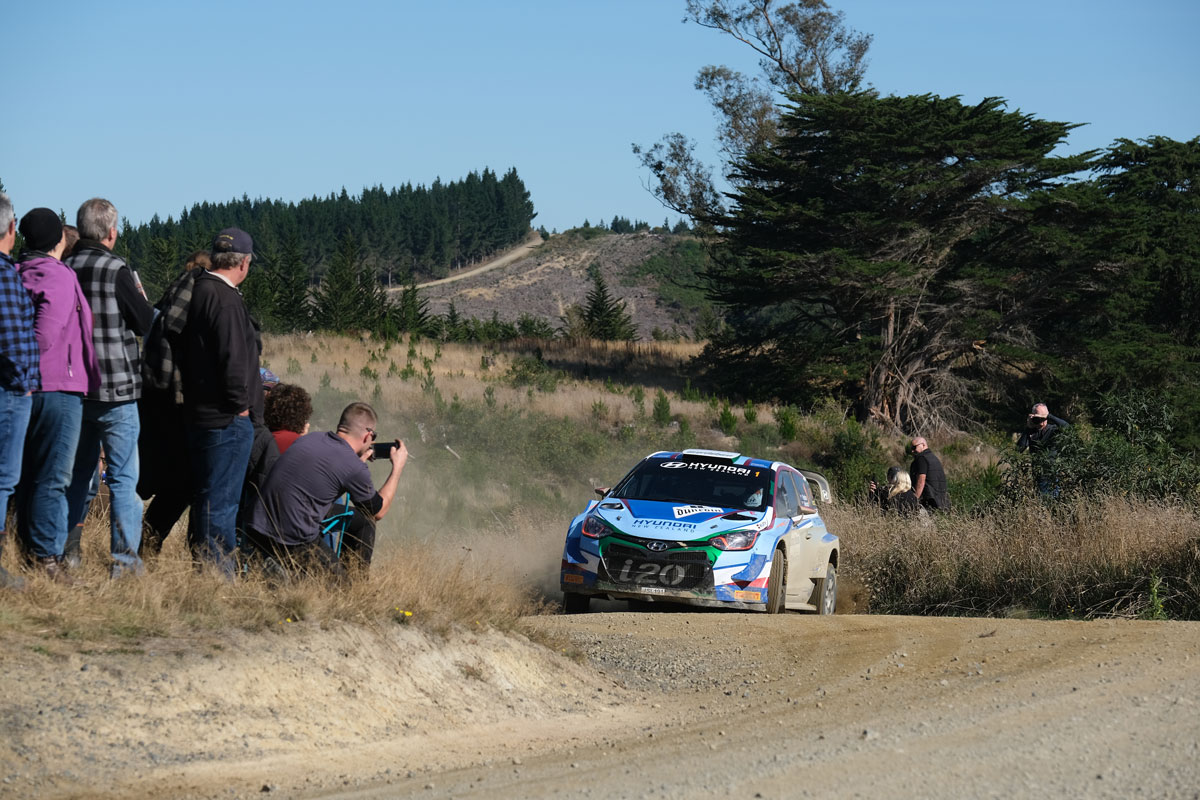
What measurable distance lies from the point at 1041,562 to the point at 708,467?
145 inches

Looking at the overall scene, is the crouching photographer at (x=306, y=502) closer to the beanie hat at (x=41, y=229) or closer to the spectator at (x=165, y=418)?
the spectator at (x=165, y=418)

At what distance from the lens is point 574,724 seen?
7324mm

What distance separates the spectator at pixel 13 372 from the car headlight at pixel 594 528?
6.60 metres

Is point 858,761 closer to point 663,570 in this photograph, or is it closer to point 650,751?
point 650,751

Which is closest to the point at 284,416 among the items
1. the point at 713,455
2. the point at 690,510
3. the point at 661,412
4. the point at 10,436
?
the point at 10,436

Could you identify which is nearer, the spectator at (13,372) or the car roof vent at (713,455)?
the spectator at (13,372)

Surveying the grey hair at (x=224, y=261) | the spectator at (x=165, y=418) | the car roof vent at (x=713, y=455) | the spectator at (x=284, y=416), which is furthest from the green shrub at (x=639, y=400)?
the grey hair at (x=224, y=261)

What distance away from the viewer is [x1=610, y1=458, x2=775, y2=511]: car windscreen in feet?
43.8

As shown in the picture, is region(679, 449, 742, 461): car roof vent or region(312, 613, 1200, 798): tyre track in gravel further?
region(679, 449, 742, 461): car roof vent

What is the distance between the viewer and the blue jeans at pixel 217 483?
7.57 metres

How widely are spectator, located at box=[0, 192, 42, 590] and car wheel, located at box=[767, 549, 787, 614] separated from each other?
7579 millimetres

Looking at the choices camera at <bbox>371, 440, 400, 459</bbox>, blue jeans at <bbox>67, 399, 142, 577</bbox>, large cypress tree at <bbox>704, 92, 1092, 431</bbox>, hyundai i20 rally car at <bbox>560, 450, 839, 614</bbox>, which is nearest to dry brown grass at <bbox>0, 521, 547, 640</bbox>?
blue jeans at <bbox>67, 399, 142, 577</bbox>

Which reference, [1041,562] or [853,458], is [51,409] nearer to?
[1041,562]

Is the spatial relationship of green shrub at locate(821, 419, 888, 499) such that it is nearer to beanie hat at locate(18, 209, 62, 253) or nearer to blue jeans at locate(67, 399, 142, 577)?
blue jeans at locate(67, 399, 142, 577)
